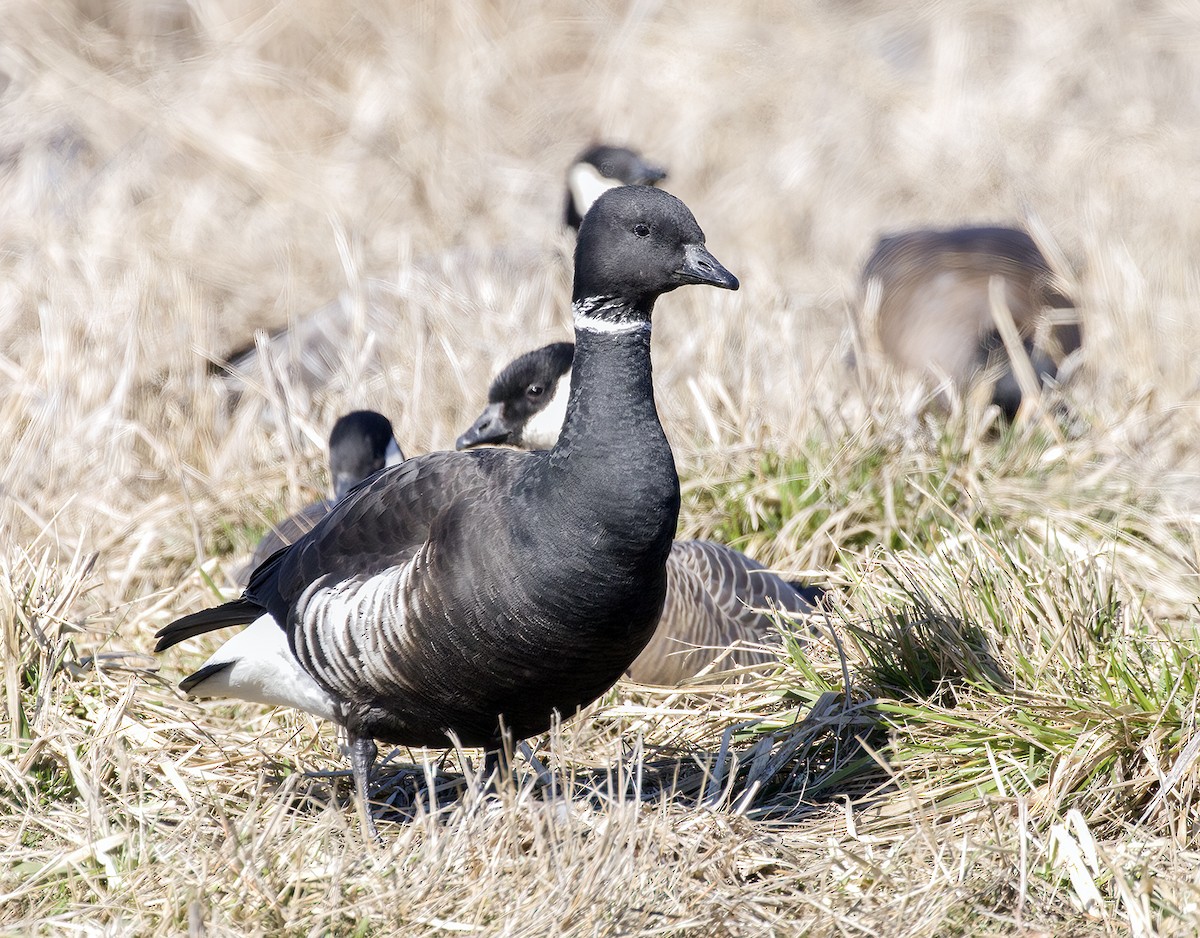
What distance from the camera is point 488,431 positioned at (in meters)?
5.84

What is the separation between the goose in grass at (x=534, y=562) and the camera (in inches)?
139

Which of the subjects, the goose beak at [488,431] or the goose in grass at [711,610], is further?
the goose beak at [488,431]

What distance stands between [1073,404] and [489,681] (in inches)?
156

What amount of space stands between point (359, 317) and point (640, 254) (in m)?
3.84

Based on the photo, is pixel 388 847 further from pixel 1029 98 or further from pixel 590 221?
pixel 1029 98

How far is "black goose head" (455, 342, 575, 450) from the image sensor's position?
5789 millimetres

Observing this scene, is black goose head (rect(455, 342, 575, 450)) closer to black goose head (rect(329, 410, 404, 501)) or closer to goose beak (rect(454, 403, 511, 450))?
goose beak (rect(454, 403, 511, 450))

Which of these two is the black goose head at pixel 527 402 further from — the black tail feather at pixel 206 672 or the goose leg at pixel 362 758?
the goose leg at pixel 362 758

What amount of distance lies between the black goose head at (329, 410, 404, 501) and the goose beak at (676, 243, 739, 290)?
2.39 meters

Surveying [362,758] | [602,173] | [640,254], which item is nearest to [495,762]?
[362,758]

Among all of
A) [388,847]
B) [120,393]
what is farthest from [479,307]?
[388,847]

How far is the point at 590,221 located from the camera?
3.71m

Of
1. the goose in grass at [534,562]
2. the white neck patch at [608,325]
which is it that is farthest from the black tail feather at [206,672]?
the white neck patch at [608,325]

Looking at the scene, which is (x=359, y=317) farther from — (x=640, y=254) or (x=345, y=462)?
(x=640, y=254)
